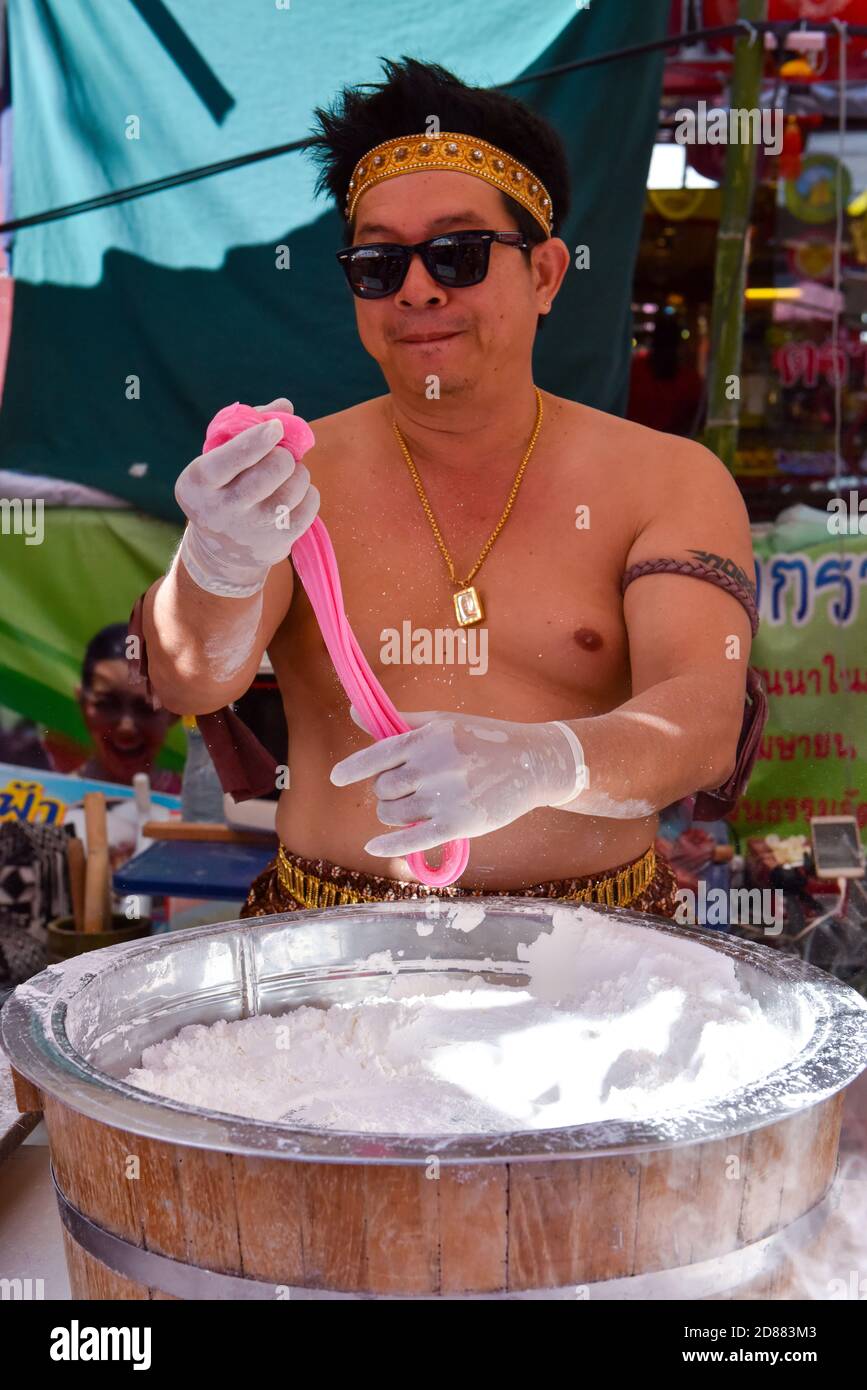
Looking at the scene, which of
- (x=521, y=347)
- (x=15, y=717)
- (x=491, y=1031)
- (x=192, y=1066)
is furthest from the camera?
(x=15, y=717)

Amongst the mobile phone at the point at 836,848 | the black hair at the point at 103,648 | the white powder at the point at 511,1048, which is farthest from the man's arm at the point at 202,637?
the mobile phone at the point at 836,848

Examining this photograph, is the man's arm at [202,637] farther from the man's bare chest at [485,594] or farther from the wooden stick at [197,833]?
the wooden stick at [197,833]

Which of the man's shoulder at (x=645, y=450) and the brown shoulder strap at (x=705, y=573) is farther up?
the man's shoulder at (x=645, y=450)

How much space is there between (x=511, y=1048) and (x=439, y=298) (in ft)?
3.47

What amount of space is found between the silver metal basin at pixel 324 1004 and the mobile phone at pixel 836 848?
1.94 meters

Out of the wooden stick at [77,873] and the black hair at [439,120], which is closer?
the black hair at [439,120]

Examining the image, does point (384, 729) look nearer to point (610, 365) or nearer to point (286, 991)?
point (286, 991)

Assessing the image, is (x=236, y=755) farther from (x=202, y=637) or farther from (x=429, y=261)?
(x=429, y=261)

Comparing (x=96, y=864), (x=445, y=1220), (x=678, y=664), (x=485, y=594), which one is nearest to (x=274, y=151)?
(x=485, y=594)

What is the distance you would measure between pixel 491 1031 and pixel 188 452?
7.22 ft

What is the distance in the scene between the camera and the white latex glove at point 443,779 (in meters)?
1.25

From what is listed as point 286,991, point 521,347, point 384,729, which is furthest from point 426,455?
point 286,991

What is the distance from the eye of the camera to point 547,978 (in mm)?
1540

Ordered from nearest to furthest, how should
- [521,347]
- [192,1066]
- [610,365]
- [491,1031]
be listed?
[192,1066] < [491,1031] < [521,347] < [610,365]
